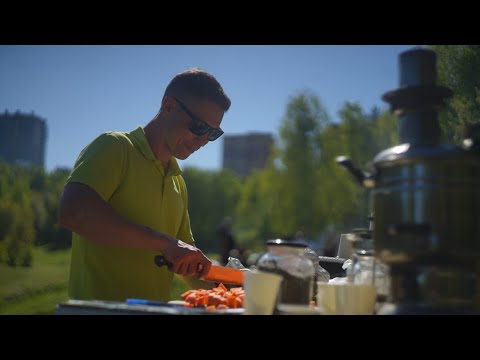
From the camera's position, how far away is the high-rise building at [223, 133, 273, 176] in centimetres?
8631

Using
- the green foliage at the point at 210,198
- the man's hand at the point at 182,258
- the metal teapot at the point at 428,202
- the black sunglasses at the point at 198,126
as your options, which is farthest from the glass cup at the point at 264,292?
the green foliage at the point at 210,198

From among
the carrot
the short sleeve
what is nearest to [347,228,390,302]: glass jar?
the carrot

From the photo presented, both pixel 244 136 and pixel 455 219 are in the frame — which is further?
pixel 244 136

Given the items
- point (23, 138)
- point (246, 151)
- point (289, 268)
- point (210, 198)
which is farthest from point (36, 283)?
point (246, 151)

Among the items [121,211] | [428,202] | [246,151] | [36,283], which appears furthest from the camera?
[246,151]

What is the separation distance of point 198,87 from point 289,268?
172 centimetres

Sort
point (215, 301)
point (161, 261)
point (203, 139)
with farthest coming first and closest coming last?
1. point (203, 139)
2. point (161, 261)
3. point (215, 301)

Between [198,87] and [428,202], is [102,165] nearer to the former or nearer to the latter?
[198,87]

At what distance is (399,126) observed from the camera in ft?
4.94

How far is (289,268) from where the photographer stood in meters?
1.58

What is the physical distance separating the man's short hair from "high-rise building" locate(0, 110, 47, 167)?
2848 millimetres
